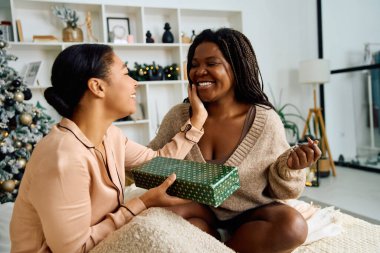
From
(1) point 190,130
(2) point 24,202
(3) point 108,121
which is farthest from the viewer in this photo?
(1) point 190,130

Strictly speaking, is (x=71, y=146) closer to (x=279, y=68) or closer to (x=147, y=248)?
(x=147, y=248)

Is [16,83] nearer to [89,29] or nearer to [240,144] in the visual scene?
[89,29]

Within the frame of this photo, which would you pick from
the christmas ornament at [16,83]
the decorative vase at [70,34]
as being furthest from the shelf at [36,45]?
the christmas ornament at [16,83]

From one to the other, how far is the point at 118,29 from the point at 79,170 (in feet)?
10.4

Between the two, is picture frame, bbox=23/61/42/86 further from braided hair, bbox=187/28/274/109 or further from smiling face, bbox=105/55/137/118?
smiling face, bbox=105/55/137/118

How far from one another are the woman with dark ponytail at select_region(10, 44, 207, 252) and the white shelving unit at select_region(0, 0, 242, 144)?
2628 mm

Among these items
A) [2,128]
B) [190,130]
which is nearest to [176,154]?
[190,130]

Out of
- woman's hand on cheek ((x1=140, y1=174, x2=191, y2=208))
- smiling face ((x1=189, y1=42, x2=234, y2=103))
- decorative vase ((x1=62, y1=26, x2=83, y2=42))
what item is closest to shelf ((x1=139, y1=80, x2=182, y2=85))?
decorative vase ((x1=62, y1=26, x2=83, y2=42))

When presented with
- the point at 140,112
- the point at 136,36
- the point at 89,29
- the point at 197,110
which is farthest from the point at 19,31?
the point at 197,110

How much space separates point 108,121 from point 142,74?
8.99 feet

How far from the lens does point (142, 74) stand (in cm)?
376

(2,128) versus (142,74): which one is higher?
(142,74)

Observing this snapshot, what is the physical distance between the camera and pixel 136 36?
395cm

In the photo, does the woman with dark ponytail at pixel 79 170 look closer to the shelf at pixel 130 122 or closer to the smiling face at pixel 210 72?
the smiling face at pixel 210 72
